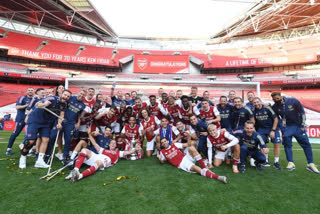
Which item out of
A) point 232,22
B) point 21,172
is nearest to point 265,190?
point 21,172

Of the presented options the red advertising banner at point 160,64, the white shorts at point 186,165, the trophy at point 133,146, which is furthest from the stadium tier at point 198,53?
the white shorts at point 186,165

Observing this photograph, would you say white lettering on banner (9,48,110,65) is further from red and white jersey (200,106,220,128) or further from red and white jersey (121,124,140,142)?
red and white jersey (200,106,220,128)

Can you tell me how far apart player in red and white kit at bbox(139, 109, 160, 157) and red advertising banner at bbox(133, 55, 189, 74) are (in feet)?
74.1

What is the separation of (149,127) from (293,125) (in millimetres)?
4106

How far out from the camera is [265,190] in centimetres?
287

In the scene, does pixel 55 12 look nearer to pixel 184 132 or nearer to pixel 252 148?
pixel 184 132

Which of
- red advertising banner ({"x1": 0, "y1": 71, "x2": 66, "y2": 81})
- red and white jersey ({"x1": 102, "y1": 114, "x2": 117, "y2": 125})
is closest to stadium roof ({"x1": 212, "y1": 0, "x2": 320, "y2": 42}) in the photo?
red and white jersey ({"x1": 102, "y1": 114, "x2": 117, "y2": 125})

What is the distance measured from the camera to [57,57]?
81.7ft

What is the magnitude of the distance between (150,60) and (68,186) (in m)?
26.8

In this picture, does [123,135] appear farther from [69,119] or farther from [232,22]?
[232,22]

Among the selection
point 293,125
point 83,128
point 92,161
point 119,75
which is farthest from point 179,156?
point 119,75

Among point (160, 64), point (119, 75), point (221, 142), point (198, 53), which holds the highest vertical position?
point (198, 53)

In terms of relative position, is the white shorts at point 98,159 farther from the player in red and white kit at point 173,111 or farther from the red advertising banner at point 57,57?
the red advertising banner at point 57,57

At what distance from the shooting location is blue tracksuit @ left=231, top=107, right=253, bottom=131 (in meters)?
4.61
